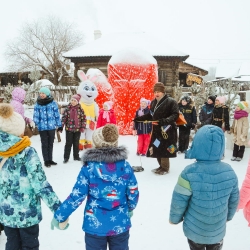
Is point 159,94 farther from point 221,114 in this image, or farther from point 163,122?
point 221,114

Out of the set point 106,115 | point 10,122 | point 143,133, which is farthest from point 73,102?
point 10,122

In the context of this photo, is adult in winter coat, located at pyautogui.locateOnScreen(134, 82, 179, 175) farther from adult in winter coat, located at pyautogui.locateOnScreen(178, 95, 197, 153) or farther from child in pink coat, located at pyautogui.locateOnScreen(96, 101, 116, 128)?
child in pink coat, located at pyautogui.locateOnScreen(96, 101, 116, 128)

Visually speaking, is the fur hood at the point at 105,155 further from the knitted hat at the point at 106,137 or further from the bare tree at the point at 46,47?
the bare tree at the point at 46,47

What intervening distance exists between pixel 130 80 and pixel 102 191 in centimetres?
758

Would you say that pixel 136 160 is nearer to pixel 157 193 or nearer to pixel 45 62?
pixel 157 193

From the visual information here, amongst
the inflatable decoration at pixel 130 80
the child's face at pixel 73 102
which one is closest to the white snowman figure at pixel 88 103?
the child's face at pixel 73 102

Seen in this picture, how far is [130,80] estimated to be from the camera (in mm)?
9336

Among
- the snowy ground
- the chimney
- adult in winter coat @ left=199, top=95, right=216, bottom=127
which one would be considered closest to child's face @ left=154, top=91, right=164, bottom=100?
the snowy ground

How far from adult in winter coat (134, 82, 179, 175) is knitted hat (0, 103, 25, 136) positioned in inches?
119

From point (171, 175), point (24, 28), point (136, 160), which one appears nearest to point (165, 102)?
point (171, 175)

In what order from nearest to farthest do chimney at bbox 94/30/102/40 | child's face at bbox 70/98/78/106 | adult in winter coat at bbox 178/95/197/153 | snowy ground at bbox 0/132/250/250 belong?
1. snowy ground at bbox 0/132/250/250
2. child's face at bbox 70/98/78/106
3. adult in winter coat at bbox 178/95/197/153
4. chimney at bbox 94/30/102/40

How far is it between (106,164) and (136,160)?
4504mm

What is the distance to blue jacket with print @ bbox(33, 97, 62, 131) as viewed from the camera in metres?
5.55

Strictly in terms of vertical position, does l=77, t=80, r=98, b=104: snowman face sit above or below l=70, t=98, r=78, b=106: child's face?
above
